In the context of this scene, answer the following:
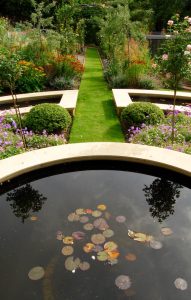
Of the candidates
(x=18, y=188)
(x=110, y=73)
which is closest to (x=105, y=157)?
(x=18, y=188)

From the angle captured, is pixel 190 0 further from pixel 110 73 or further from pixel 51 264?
Answer: pixel 51 264

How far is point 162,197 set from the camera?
4.21 metres

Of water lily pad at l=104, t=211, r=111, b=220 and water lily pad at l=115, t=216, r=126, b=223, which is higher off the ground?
water lily pad at l=104, t=211, r=111, b=220

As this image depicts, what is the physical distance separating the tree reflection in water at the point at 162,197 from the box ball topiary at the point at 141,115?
8.23 feet

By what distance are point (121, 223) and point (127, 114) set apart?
362cm

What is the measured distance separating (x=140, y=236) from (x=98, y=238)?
483 millimetres

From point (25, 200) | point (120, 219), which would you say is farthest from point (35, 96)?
point (120, 219)

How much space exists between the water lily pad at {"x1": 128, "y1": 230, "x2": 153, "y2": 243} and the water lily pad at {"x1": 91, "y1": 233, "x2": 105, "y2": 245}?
32 centimetres

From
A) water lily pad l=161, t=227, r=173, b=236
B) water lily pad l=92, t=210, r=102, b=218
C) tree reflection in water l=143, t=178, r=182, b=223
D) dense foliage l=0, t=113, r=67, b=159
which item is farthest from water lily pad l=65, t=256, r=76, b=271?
dense foliage l=0, t=113, r=67, b=159

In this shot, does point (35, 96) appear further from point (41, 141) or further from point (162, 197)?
point (162, 197)

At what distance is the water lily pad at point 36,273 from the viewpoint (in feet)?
9.71

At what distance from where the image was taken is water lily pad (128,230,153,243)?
3.44 m

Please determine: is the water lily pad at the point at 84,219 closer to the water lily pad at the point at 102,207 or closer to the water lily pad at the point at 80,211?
the water lily pad at the point at 80,211

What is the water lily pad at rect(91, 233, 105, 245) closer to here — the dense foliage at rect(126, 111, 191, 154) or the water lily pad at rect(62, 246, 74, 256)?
the water lily pad at rect(62, 246, 74, 256)
